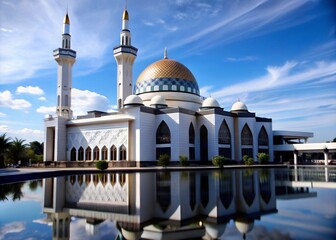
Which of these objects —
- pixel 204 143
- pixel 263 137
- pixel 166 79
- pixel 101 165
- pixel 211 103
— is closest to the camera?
pixel 101 165

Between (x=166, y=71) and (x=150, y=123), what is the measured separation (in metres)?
8.01

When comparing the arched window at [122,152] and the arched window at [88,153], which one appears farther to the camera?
the arched window at [88,153]

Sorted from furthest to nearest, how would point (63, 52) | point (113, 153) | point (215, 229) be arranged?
1. point (63, 52)
2. point (113, 153)
3. point (215, 229)

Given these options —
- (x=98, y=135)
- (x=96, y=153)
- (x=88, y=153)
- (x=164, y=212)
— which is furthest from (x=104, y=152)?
(x=164, y=212)

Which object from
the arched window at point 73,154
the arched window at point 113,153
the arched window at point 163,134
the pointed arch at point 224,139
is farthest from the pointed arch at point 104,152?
the pointed arch at point 224,139

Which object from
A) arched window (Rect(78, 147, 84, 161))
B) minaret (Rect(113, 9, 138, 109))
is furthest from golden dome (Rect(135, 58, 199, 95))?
arched window (Rect(78, 147, 84, 161))

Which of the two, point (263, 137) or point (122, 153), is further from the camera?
point (263, 137)

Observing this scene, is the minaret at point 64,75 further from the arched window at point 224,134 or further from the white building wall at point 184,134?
the arched window at point 224,134

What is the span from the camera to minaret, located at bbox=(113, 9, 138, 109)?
31.0 metres

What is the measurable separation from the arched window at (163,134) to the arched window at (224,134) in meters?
4.79

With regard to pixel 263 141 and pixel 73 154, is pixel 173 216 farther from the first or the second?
pixel 263 141

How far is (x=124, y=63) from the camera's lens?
31250 mm

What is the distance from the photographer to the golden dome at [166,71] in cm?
3234

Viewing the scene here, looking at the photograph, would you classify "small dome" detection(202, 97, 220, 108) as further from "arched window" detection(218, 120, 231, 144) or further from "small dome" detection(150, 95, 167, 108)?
"small dome" detection(150, 95, 167, 108)
